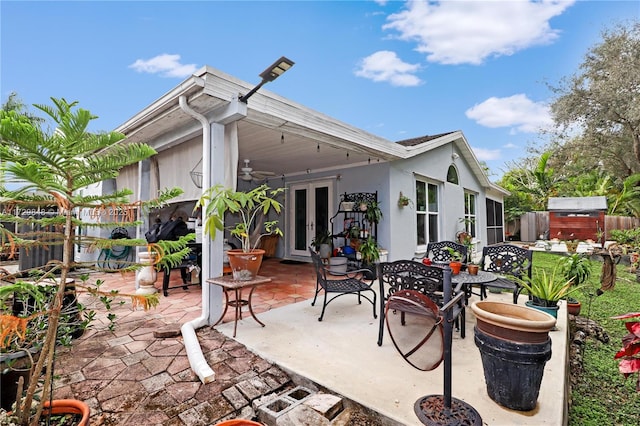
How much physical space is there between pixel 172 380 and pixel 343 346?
57.5 inches

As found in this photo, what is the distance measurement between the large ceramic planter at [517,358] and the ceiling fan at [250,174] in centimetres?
512

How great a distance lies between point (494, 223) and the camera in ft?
42.2

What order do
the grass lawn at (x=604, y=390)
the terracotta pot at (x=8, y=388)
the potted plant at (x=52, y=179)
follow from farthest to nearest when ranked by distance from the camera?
the grass lawn at (x=604, y=390) < the terracotta pot at (x=8, y=388) < the potted plant at (x=52, y=179)

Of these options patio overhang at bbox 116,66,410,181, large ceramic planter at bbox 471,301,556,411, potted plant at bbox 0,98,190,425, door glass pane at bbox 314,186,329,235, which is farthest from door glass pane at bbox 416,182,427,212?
potted plant at bbox 0,98,190,425

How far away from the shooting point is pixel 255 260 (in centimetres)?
316

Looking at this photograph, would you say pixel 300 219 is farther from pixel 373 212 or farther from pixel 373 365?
pixel 373 365

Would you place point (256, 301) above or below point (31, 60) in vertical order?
below

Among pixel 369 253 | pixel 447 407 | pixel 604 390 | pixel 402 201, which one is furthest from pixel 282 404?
pixel 402 201

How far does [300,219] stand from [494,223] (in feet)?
30.8

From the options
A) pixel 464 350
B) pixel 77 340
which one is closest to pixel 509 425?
pixel 464 350

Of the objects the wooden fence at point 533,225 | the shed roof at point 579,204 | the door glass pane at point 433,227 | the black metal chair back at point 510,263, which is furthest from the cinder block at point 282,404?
the wooden fence at point 533,225

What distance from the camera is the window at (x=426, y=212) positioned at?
7.34 meters

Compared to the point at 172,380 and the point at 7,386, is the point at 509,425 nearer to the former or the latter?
the point at 172,380

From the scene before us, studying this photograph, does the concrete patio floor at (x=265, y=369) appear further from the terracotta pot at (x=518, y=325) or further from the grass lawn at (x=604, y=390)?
the terracotta pot at (x=518, y=325)
